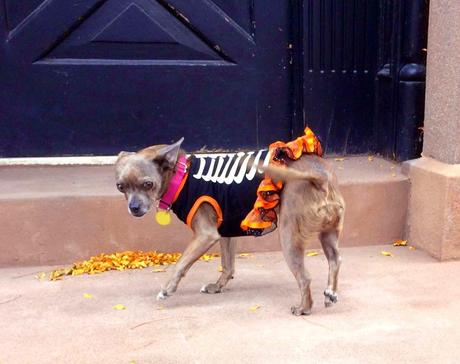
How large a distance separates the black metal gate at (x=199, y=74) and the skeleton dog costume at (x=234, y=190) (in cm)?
163

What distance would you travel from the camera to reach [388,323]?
344 centimetres

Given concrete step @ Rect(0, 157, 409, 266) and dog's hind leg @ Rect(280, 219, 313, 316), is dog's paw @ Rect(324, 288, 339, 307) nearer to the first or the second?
dog's hind leg @ Rect(280, 219, 313, 316)

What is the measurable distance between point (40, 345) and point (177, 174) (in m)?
1.20

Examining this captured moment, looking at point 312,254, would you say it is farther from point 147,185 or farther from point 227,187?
point 147,185

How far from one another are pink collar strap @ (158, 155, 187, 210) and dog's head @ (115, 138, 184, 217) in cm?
5

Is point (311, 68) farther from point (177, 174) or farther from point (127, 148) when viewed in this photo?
point (177, 174)

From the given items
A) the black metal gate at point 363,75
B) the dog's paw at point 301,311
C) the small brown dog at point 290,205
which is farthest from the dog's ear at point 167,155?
the black metal gate at point 363,75

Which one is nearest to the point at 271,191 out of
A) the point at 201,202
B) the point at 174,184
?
the point at 201,202

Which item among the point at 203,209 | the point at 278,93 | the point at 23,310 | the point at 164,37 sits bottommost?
the point at 23,310

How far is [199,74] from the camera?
5.21 m

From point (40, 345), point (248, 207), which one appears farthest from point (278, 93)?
point (40, 345)

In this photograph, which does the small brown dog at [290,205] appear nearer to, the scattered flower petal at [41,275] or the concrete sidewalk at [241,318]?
the concrete sidewalk at [241,318]

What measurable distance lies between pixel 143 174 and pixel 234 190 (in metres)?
0.53

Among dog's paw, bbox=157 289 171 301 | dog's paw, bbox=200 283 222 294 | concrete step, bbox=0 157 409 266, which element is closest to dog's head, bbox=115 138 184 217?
dog's paw, bbox=157 289 171 301
